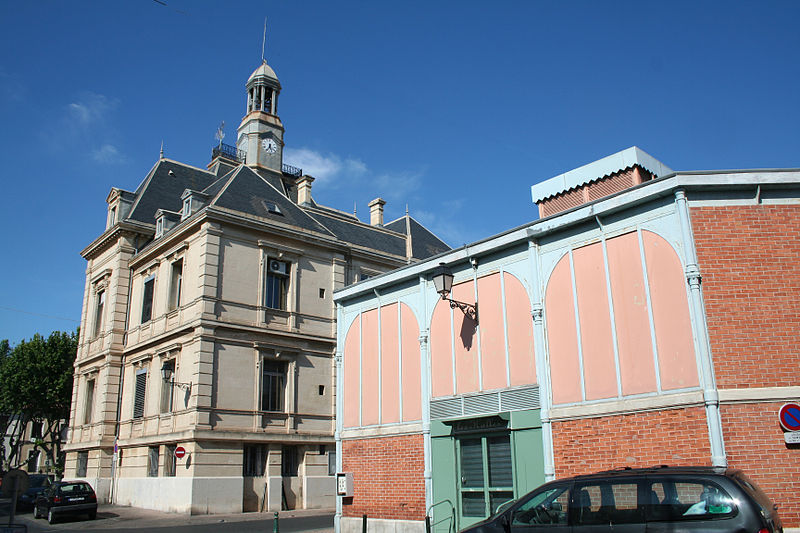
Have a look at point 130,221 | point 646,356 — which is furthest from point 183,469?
point 646,356

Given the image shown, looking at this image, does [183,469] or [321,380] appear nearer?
[183,469]

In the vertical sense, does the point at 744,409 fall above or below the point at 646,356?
below

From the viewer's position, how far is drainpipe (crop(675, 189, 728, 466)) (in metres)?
9.68

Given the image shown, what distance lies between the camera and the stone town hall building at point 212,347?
2475 cm

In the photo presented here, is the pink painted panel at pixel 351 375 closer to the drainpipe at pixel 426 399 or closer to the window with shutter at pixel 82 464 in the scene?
the drainpipe at pixel 426 399

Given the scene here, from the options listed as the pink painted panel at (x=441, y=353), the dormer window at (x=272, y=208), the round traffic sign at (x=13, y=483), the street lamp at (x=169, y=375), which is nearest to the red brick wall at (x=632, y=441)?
the pink painted panel at (x=441, y=353)

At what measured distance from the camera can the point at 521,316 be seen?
1295 centimetres

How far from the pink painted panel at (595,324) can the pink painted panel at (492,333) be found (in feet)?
6.19

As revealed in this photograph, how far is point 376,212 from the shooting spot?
40.3 metres

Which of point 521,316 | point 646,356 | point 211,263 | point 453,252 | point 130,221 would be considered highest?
point 130,221

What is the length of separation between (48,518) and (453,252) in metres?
19.0

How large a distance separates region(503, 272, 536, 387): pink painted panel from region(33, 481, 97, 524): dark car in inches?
722

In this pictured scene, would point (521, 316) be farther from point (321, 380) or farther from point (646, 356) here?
point (321, 380)

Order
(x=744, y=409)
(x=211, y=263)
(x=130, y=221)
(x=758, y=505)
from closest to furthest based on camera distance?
(x=758, y=505) → (x=744, y=409) → (x=211, y=263) → (x=130, y=221)
